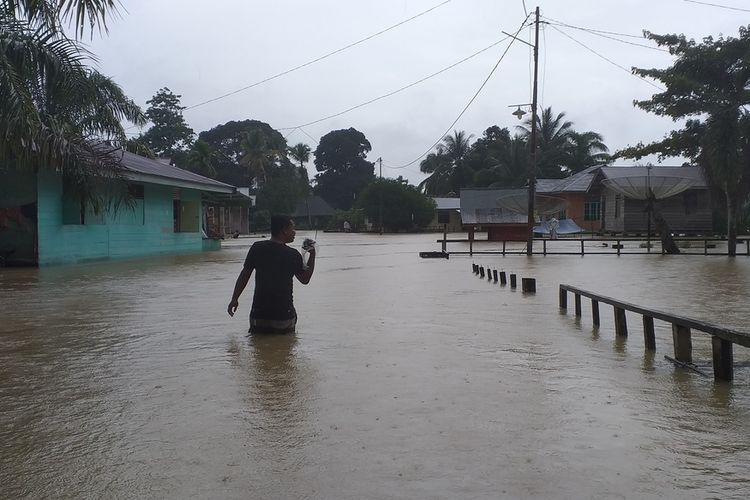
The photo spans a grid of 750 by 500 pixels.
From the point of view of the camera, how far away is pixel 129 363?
245 inches

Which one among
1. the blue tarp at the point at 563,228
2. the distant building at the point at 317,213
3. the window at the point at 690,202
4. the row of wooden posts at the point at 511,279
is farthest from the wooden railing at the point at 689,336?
the distant building at the point at 317,213

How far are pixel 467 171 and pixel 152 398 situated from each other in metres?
67.0

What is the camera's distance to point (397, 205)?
204ft

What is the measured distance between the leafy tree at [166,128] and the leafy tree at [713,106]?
5271 cm

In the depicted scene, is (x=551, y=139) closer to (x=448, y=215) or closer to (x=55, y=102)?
(x=448, y=215)

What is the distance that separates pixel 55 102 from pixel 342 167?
79.1 m

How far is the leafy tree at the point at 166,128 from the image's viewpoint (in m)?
67.7

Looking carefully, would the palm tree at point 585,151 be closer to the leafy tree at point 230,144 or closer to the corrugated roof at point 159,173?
the leafy tree at point 230,144

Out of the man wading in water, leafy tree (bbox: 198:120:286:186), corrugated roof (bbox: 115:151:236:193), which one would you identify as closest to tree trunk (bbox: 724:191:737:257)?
corrugated roof (bbox: 115:151:236:193)

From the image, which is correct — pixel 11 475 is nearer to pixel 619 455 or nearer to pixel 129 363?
pixel 129 363

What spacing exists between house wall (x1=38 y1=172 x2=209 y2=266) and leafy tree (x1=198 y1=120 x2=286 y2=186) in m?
47.0

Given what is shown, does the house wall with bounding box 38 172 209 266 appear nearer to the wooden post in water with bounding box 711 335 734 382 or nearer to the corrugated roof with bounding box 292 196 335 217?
the wooden post in water with bounding box 711 335 734 382

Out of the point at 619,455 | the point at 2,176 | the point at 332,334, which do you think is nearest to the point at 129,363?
the point at 332,334

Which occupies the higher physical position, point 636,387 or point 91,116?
point 91,116
